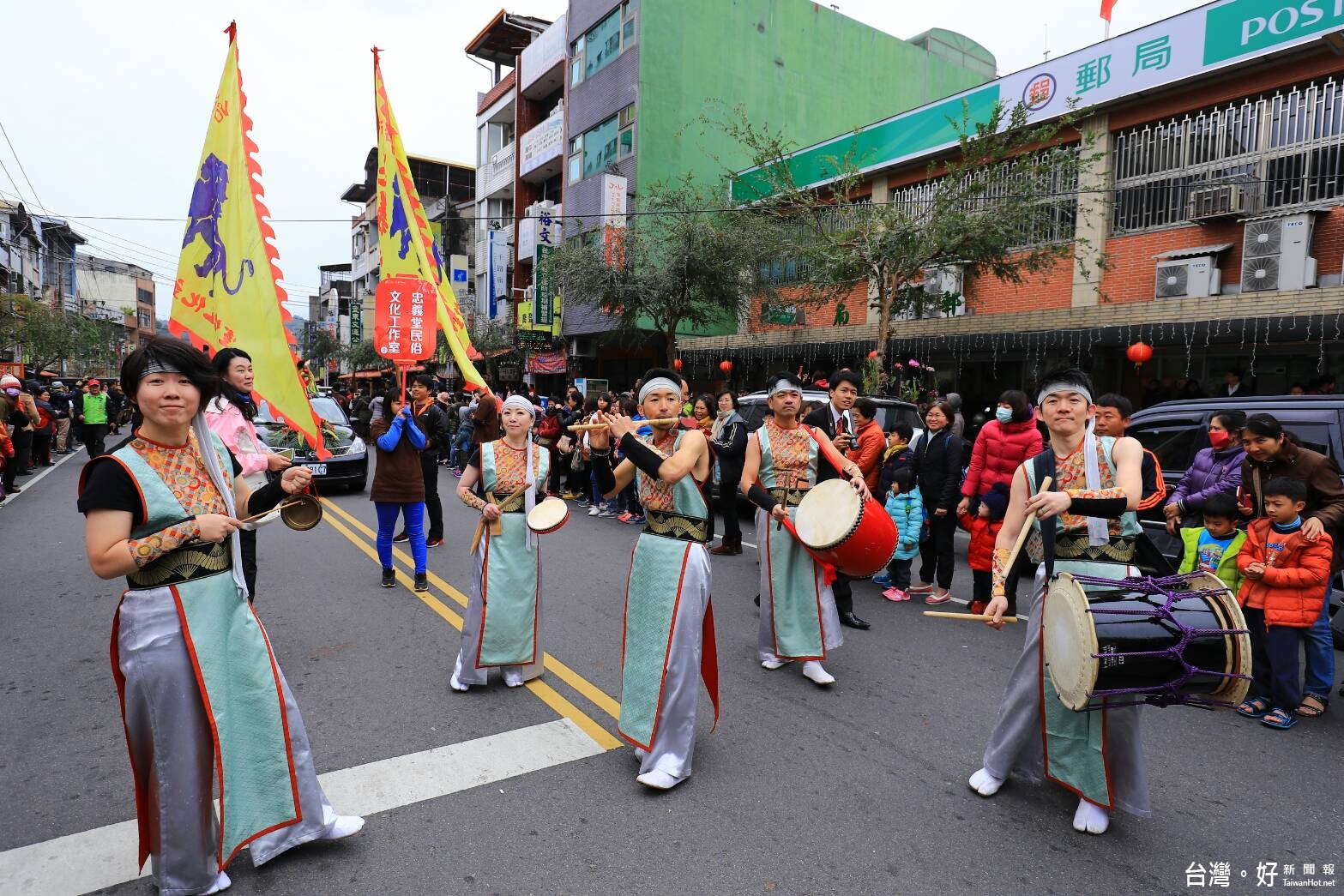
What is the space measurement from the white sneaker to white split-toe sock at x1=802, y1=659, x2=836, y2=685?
273 centimetres

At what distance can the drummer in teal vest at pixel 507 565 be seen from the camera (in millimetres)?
4625

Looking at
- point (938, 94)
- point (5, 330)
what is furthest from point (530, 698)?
point (5, 330)

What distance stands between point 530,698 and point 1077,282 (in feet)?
45.8

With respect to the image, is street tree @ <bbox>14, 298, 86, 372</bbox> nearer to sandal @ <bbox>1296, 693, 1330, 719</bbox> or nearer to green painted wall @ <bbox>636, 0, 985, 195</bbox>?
green painted wall @ <bbox>636, 0, 985, 195</bbox>

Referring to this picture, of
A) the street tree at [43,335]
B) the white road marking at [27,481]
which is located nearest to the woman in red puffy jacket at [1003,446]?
the white road marking at [27,481]

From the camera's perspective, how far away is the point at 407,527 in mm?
7094

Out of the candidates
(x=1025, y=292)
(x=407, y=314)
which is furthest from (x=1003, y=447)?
(x=1025, y=292)

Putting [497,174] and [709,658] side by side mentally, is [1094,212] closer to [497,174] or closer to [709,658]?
[709,658]

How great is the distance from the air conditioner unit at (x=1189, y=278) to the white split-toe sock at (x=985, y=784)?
38.3 ft

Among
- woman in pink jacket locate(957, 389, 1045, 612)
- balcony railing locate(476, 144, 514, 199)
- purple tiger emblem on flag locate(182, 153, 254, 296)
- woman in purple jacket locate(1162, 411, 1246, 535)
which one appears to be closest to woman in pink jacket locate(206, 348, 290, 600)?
purple tiger emblem on flag locate(182, 153, 254, 296)

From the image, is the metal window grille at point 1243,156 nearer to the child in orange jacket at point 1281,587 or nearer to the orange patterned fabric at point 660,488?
the child in orange jacket at point 1281,587

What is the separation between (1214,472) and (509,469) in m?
4.83

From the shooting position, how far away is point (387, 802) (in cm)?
335

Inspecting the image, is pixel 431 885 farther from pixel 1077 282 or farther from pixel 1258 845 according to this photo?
pixel 1077 282
